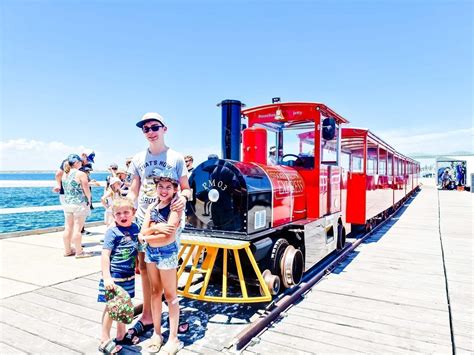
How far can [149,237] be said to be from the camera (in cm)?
250

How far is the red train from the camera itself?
3.55 metres

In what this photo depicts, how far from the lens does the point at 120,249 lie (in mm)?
2559

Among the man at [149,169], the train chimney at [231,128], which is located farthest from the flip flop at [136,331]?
the train chimney at [231,128]

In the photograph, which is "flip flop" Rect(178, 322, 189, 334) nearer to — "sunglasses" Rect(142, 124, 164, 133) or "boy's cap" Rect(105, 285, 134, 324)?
"boy's cap" Rect(105, 285, 134, 324)

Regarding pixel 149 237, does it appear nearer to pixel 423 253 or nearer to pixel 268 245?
pixel 268 245

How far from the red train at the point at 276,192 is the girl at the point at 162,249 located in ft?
3.01

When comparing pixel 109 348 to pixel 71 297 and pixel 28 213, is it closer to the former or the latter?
pixel 71 297

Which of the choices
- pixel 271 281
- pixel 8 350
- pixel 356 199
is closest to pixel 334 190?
pixel 356 199

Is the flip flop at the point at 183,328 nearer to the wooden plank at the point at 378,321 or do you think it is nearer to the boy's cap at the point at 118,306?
the boy's cap at the point at 118,306

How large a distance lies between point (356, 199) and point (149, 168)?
5.66 meters

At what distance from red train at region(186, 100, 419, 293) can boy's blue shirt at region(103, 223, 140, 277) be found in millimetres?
1169

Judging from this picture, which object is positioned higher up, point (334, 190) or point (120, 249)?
point (334, 190)

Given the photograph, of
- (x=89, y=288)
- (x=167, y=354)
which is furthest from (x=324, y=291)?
(x=89, y=288)

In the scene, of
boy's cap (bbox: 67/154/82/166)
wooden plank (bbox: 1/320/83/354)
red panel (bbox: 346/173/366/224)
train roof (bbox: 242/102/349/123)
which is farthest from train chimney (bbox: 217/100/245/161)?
red panel (bbox: 346/173/366/224)
